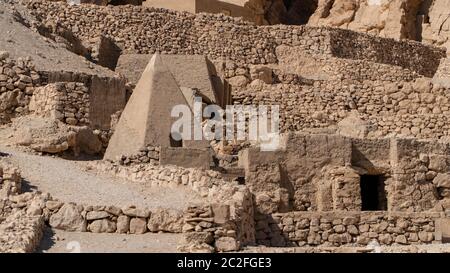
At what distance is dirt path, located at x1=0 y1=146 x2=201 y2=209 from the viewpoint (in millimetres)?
14242

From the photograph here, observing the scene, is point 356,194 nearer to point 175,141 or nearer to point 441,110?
point 175,141

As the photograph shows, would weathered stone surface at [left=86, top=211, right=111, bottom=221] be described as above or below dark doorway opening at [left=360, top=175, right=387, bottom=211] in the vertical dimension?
below

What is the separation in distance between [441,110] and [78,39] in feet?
30.9

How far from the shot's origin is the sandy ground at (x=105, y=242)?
1158 centimetres

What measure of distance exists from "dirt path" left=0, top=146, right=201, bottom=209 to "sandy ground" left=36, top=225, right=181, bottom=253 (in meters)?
1.30

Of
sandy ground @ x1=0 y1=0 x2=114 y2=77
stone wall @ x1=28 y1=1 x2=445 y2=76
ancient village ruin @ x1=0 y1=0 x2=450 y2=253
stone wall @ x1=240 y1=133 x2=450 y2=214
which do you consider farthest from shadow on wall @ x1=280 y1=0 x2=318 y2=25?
stone wall @ x1=240 y1=133 x2=450 y2=214

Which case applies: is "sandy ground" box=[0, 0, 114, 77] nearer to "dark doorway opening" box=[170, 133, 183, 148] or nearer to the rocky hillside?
"dark doorway opening" box=[170, 133, 183, 148]

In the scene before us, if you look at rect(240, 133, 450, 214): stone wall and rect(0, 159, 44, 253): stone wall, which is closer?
rect(0, 159, 44, 253): stone wall

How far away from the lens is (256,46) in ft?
101

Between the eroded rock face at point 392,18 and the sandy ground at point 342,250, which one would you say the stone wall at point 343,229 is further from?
the eroded rock face at point 392,18

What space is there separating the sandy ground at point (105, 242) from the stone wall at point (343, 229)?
281 cm

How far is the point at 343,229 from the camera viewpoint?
15141 millimetres

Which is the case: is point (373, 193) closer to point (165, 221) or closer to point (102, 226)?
point (165, 221)

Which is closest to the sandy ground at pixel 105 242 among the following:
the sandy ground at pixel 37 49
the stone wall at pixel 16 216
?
the stone wall at pixel 16 216
